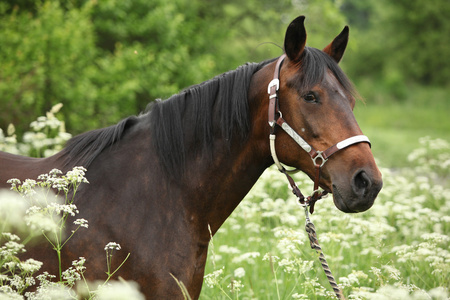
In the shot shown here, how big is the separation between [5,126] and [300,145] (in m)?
6.68

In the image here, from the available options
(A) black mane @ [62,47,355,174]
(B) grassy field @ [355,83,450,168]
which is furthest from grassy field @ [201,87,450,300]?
(B) grassy field @ [355,83,450,168]

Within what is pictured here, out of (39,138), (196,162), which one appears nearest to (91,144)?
(196,162)

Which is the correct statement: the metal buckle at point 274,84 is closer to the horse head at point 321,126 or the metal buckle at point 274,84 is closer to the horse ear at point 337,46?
the horse head at point 321,126

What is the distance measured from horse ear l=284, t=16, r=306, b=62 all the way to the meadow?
1274 mm

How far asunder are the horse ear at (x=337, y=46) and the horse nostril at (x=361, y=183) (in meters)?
0.95

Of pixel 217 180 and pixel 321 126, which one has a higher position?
pixel 321 126

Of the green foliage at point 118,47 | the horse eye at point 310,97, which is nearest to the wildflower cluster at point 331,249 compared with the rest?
the horse eye at point 310,97

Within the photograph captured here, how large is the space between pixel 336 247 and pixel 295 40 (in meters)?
2.80

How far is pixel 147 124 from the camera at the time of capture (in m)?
2.84

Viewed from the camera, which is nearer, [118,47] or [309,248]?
[309,248]

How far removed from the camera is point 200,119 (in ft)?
8.98

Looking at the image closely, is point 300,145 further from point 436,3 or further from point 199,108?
point 436,3

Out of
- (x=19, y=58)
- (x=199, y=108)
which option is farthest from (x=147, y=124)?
(x=19, y=58)

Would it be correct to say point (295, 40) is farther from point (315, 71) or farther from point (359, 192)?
point (359, 192)
